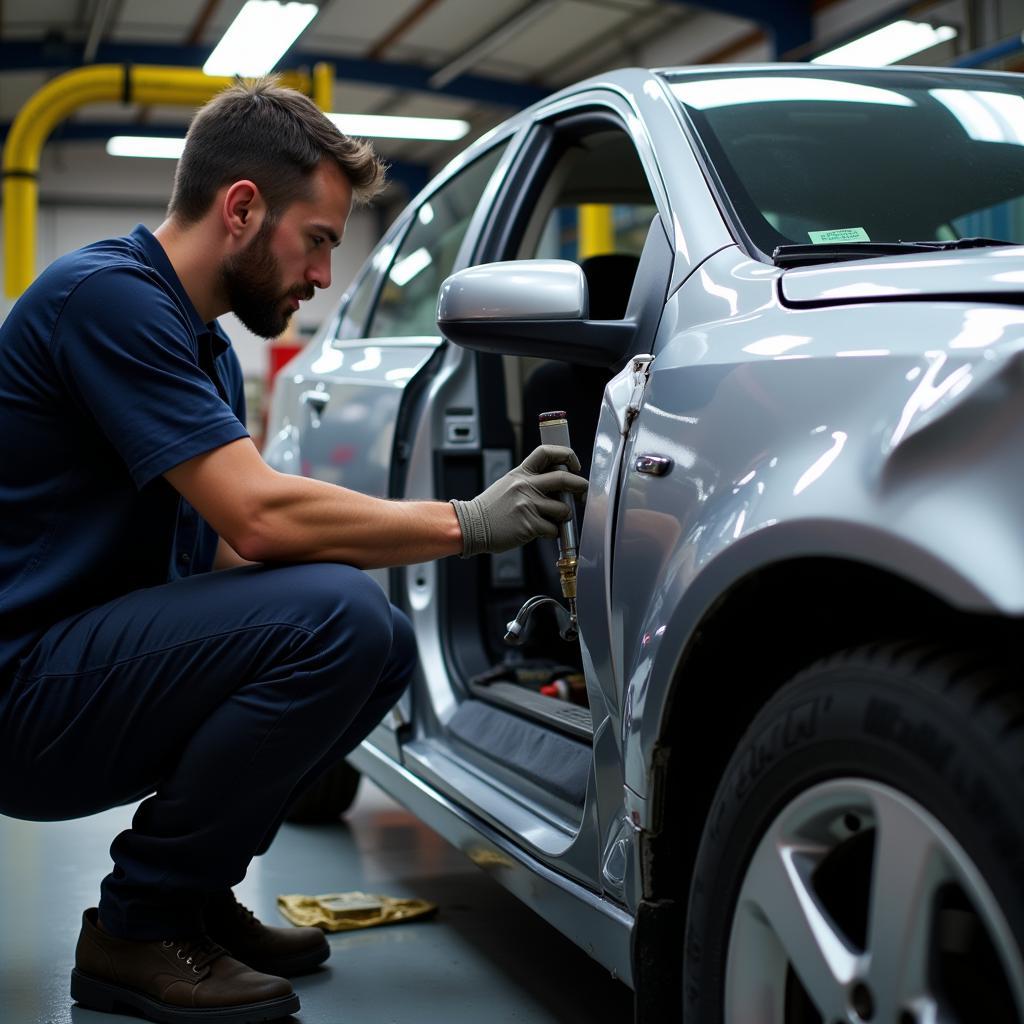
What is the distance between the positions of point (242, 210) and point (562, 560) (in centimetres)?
74

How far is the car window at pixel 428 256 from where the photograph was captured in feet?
8.86

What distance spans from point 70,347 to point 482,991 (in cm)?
111

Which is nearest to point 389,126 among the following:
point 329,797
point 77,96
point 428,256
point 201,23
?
point 201,23

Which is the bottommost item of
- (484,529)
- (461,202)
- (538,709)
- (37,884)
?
(37,884)

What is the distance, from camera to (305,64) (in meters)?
11.6

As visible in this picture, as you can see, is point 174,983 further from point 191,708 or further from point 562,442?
point 562,442

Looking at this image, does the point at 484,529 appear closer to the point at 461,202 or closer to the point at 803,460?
the point at 803,460

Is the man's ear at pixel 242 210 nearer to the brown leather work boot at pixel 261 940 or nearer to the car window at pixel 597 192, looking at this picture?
the car window at pixel 597 192

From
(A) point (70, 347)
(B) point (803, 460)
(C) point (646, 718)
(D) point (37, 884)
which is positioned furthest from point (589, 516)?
(D) point (37, 884)

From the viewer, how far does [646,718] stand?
129cm

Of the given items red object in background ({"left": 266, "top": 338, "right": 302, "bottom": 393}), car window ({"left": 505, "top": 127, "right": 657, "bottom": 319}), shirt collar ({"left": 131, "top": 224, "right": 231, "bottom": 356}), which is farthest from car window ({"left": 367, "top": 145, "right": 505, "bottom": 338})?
red object in background ({"left": 266, "top": 338, "right": 302, "bottom": 393})

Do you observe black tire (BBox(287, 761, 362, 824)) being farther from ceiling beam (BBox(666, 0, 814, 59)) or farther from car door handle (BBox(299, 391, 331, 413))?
ceiling beam (BBox(666, 0, 814, 59))

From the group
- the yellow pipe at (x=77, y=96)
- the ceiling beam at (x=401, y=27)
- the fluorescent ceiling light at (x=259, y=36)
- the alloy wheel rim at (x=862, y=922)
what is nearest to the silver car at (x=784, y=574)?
the alloy wheel rim at (x=862, y=922)

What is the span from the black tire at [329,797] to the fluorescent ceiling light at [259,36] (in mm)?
6027
